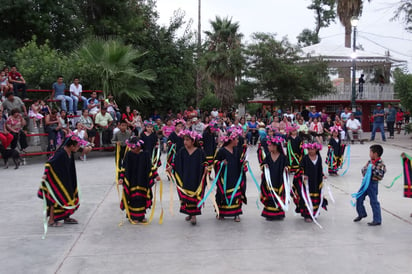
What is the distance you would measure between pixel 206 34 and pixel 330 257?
3152 centimetres

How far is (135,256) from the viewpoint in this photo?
18.9ft

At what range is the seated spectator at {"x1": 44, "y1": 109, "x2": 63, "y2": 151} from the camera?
15805mm

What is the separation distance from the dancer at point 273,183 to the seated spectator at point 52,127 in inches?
400

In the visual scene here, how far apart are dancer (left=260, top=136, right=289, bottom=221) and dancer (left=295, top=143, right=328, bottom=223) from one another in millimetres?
273

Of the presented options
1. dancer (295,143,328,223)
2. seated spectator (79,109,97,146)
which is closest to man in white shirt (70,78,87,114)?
seated spectator (79,109,97,146)

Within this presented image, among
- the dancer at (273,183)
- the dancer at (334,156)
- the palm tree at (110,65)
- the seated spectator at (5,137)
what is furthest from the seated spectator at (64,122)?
the dancer at (273,183)

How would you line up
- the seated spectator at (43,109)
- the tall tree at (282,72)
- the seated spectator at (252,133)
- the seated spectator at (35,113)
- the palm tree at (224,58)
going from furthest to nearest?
the palm tree at (224,58), the tall tree at (282,72), the seated spectator at (252,133), the seated spectator at (43,109), the seated spectator at (35,113)

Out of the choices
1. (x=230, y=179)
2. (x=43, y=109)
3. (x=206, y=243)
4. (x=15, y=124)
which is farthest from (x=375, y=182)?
(x=43, y=109)

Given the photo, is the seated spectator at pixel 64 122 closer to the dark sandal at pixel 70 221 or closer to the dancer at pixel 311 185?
the dark sandal at pixel 70 221

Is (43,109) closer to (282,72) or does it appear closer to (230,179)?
(230,179)

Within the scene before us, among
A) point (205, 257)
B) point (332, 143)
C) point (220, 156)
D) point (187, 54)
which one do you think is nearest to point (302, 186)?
point (220, 156)

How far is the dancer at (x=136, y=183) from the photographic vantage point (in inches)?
292

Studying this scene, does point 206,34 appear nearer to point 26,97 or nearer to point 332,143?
point 26,97

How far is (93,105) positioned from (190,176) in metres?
11.1
